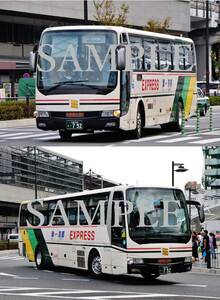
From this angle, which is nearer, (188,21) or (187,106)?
(187,106)

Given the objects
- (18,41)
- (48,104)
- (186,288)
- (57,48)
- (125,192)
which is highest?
(18,41)

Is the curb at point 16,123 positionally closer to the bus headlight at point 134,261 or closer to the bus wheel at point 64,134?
the bus wheel at point 64,134

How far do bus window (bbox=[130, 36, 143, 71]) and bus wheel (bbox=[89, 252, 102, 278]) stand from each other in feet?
25.1

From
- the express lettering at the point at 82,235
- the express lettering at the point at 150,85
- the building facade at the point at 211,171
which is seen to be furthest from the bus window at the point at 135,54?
the building facade at the point at 211,171

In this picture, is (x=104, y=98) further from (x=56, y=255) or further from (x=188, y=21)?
(x=188, y=21)

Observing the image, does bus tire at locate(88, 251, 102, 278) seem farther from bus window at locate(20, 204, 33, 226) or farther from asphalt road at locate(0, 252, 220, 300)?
bus window at locate(20, 204, 33, 226)

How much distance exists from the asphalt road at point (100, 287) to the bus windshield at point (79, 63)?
5.91 meters

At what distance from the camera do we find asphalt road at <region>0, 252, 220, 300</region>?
1830cm

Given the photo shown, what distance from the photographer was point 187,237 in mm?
22359

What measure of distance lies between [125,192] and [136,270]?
1987 millimetres

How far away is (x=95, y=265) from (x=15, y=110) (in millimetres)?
21913

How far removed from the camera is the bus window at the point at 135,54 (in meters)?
28.7

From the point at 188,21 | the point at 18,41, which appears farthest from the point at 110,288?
the point at 188,21

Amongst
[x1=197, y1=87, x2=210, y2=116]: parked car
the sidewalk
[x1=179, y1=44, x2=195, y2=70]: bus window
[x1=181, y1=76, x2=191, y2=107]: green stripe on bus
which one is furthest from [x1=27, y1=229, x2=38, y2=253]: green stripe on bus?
[x1=197, y1=87, x2=210, y2=116]: parked car
